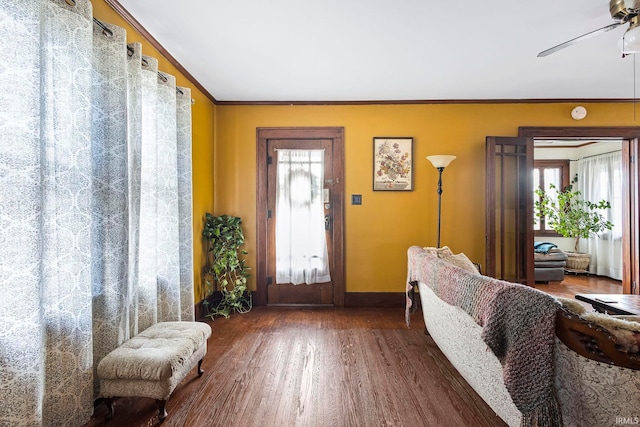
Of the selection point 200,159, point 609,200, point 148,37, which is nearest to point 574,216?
point 609,200

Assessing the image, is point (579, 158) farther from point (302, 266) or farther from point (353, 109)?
point (302, 266)

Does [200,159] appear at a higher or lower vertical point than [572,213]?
higher

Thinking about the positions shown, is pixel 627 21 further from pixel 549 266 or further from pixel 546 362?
pixel 549 266

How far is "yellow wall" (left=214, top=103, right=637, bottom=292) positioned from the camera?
12.2 feet

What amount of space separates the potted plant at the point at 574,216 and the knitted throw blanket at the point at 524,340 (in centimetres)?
565

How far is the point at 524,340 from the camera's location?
118 cm

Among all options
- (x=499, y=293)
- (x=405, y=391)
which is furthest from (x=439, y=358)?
(x=499, y=293)

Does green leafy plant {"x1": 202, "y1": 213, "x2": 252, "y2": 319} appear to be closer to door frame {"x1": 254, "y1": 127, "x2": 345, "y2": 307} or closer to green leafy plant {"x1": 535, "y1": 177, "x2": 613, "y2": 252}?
door frame {"x1": 254, "y1": 127, "x2": 345, "y2": 307}

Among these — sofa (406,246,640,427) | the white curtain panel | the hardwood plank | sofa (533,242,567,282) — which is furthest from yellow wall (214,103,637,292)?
sofa (406,246,640,427)

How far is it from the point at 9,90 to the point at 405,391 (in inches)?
101

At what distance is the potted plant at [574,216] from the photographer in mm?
5414

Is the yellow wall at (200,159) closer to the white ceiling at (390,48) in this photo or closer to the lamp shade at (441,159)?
the white ceiling at (390,48)

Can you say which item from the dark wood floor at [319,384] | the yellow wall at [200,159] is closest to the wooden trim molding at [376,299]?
the dark wood floor at [319,384]

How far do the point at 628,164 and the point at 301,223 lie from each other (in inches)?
163
